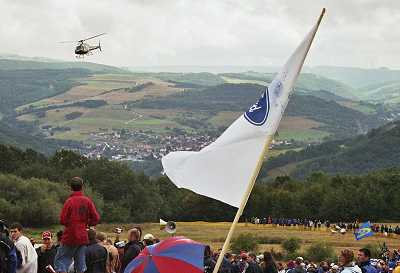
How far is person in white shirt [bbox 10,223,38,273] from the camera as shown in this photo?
13562mm

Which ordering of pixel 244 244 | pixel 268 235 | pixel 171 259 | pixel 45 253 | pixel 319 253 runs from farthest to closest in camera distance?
pixel 268 235, pixel 244 244, pixel 319 253, pixel 45 253, pixel 171 259

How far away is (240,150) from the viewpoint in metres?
11.5

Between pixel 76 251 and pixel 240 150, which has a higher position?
pixel 240 150

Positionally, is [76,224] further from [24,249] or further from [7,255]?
[24,249]

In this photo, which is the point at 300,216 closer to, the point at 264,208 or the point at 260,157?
the point at 264,208

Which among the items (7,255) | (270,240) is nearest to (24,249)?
(7,255)

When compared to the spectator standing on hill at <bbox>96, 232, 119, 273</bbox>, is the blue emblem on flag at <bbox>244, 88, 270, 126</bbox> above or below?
above

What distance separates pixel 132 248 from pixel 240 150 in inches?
154

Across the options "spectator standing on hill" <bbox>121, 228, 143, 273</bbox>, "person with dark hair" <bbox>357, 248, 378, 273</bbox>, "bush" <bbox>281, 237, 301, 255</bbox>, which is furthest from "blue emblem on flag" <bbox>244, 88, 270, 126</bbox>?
"bush" <bbox>281, 237, 301, 255</bbox>

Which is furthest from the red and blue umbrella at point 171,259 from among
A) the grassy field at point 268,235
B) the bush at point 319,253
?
the grassy field at point 268,235

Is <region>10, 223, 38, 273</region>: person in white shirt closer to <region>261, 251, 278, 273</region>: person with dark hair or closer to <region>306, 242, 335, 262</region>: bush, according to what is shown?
<region>261, 251, 278, 273</region>: person with dark hair

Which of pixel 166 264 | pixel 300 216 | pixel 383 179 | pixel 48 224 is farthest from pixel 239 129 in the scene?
pixel 383 179

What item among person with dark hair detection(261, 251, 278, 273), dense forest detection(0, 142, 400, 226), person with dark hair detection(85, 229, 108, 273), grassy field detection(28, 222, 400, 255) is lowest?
dense forest detection(0, 142, 400, 226)

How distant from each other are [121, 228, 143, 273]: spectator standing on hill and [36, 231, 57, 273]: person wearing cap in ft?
4.57
